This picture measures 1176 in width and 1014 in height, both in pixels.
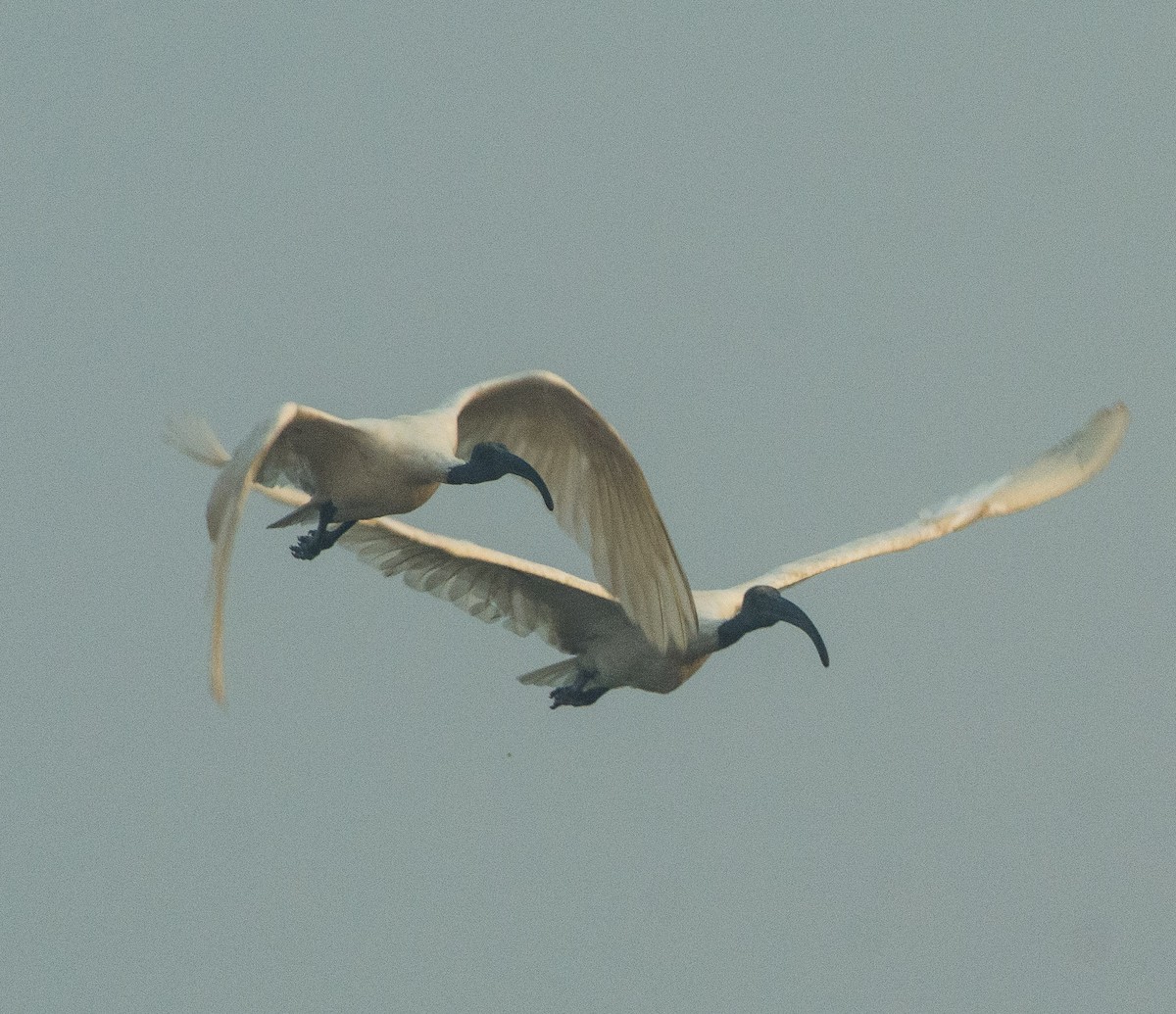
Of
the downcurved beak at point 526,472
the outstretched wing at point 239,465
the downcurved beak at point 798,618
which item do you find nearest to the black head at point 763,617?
the downcurved beak at point 798,618

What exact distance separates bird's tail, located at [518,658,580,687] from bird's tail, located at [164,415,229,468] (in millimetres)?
3162

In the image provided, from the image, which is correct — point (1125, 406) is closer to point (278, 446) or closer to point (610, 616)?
point (610, 616)

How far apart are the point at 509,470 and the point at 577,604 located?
183 centimetres

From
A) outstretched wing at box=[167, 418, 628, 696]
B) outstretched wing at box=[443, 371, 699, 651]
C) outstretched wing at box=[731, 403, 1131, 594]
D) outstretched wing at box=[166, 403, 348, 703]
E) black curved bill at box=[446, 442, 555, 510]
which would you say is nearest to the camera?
outstretched wing at box=[166, 403, 348, 703]

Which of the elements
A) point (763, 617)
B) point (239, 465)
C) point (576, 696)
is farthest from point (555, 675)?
point (239, 465)

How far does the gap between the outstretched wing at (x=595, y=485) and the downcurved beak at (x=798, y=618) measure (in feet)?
3.42

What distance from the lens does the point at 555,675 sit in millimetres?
22125

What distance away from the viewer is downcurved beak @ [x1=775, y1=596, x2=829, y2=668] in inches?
859

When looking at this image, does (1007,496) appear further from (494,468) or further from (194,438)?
(194,438)

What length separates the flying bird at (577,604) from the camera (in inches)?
840

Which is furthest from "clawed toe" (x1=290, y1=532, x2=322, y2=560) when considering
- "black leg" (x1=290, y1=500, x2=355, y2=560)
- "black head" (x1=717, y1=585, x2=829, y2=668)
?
"black head" (x1=717, y1=585, x2=829, y2=668)

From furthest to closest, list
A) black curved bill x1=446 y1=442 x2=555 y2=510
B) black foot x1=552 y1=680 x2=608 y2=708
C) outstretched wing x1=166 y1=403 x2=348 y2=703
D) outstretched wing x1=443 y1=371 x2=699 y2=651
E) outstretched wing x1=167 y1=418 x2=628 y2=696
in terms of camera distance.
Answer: black foot x1=552 y1=680 x2=608 y2=708 → outstretched wing x1=167 y1=418 x2=628 y2=696 → outstretched wing x1=443 y1=371 x2=699 y2=651 → black curved bill x1=446 y1=442 x2=555 y2=510 → outstretched wing x1=166 y1=403 x2=348 y2=703

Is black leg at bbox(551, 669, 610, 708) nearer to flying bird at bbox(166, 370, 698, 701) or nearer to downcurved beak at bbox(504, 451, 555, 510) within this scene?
flying bird at bbox(166, 370, 698, 701)

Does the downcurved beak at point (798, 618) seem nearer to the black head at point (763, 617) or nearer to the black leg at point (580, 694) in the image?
the black head at point (763, 617)
